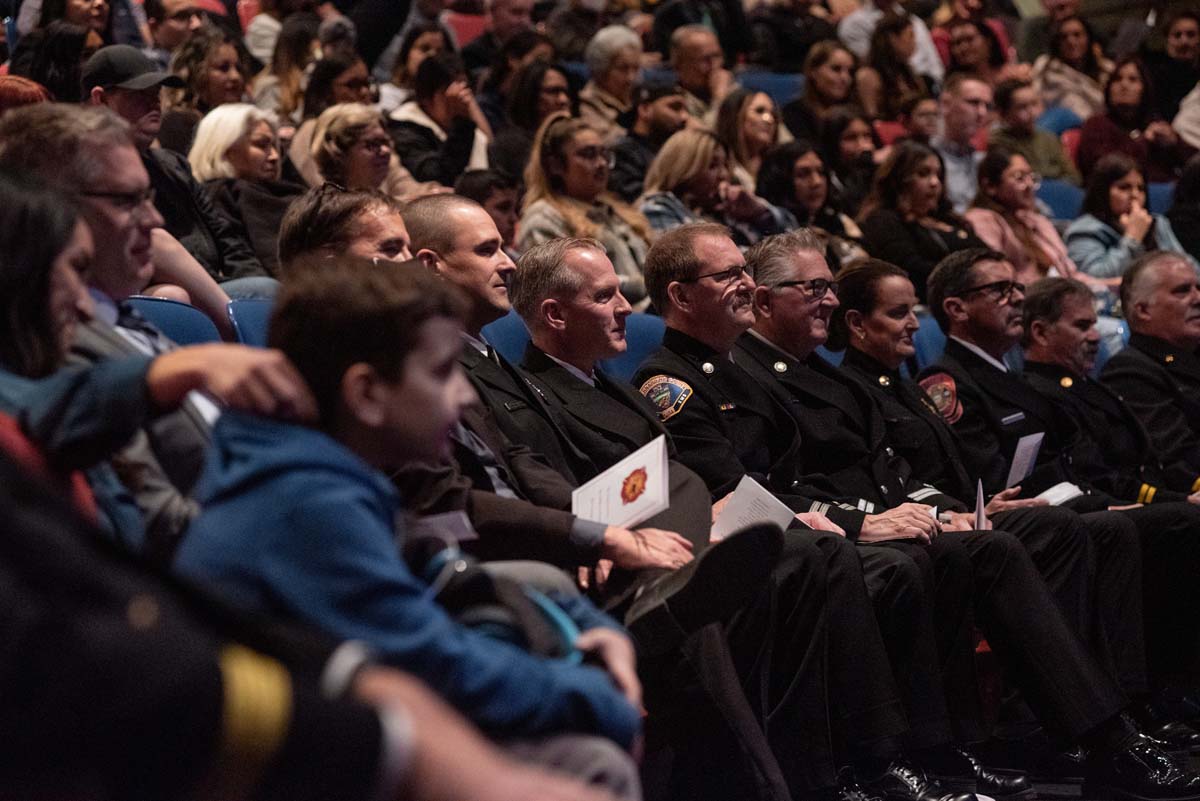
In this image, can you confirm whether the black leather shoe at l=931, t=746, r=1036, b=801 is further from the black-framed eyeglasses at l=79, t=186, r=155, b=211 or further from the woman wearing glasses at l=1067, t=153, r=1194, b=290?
the woman wearing glasses at l=1067, t=153, r=1194, b=290

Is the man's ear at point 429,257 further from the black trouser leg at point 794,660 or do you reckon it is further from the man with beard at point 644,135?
the man with beard at point 644,135

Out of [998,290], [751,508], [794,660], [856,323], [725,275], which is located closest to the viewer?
[751,508]

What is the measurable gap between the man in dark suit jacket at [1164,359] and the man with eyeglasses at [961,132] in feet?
7.10

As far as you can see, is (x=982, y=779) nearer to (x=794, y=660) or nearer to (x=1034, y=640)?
(x=1034, y=640)

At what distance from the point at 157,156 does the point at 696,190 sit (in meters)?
2.03

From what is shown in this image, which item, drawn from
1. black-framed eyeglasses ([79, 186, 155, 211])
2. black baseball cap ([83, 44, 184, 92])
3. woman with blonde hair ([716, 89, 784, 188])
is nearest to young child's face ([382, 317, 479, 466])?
black-framed eyeglasses ([79, 186, 155, 211])

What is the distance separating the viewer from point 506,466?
2744 millimetres

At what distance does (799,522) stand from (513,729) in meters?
1.92

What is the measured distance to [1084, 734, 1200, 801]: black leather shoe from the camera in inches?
127

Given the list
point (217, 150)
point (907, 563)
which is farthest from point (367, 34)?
point (907, 563)

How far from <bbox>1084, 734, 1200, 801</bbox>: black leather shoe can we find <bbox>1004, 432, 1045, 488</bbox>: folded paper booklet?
868 millimetres

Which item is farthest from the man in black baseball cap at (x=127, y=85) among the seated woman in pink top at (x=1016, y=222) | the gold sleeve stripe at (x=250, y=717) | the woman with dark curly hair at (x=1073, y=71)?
the woman with dark curly hair at (x=1073, y=71)

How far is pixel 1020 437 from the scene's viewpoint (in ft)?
13.5

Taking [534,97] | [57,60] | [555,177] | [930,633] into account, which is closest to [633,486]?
[930,633]
